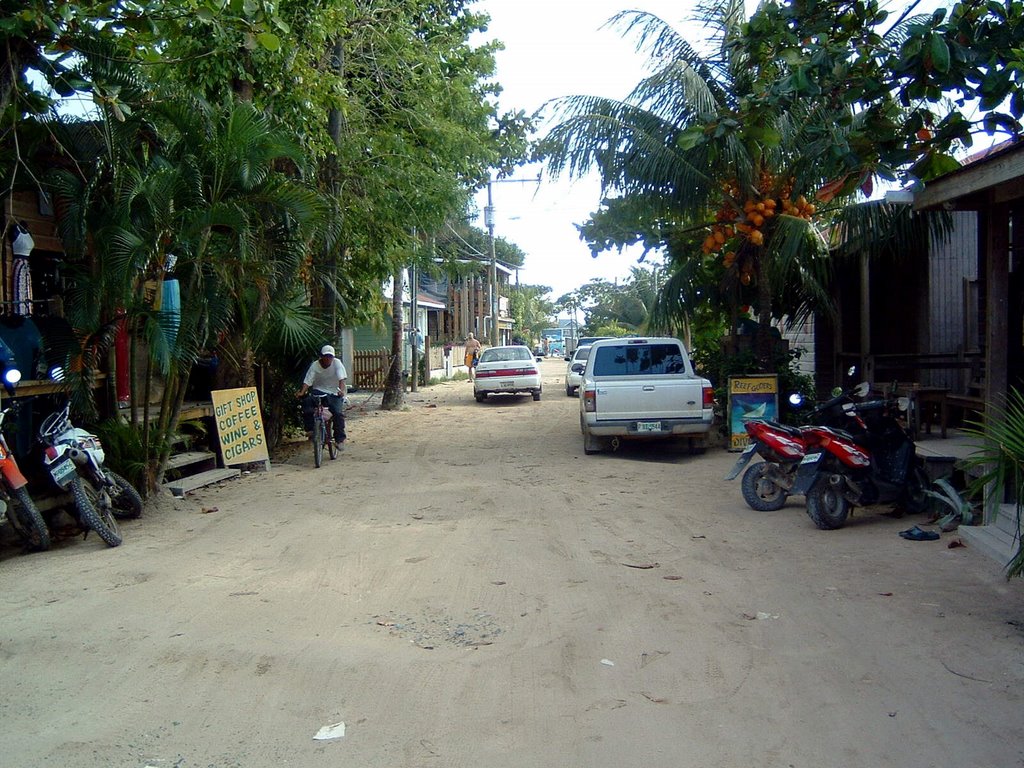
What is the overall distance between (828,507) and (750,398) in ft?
18.9

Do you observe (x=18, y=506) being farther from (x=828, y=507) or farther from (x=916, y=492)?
(x=916, y=492)

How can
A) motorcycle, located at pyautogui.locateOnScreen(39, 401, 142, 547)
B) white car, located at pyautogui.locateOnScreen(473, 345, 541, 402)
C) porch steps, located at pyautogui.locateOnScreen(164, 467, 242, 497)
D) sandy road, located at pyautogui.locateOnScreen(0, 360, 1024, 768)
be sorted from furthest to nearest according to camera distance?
white car, located at pyautogui.locateOnScreen(473, 345, 541, 402)
porch steps, located at pyautogui.locateOnScreen(164, 467, 242, 497)
motorcycle, located at pyautogui.locateOnScreen(39, 401, 142, 547)
sandy road, located at pyautogui.locateOnScreen(0, 360, 1024, 768)

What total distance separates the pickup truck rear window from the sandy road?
16.5 feet

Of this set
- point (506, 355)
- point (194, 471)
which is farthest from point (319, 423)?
point (506, 355)

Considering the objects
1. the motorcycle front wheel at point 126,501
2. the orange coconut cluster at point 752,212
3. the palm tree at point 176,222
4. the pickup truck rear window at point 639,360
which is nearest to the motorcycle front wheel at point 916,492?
the orange coconut cluster at point 752,212

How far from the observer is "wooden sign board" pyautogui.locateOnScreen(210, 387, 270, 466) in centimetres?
1206

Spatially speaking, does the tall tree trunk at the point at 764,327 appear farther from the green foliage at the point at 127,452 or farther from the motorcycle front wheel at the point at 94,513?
the motorcycle front wheel at the point at 94,513

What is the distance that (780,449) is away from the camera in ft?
30.2

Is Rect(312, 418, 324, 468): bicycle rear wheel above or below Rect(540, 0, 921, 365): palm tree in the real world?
below

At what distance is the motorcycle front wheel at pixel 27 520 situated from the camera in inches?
293

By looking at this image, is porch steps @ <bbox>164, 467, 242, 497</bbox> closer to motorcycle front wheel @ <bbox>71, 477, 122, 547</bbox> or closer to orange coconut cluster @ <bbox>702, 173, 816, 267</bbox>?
motorcycle front wheel @ <bbox>71, 477, 122, 547</bbox>

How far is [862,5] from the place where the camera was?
7184 mm

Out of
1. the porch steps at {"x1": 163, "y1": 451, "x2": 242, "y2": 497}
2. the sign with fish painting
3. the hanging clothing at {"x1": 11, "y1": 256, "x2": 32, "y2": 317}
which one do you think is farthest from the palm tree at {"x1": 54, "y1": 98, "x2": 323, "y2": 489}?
the sign with fish painting

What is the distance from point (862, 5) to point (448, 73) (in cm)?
1202
